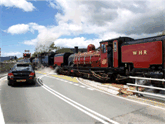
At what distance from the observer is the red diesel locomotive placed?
25.3 feet

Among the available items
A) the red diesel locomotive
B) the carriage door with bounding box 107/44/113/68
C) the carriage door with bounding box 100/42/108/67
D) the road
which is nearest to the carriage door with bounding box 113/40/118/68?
the red diesel locomotive

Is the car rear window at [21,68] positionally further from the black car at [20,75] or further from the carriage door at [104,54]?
the carriage door at [104,54]

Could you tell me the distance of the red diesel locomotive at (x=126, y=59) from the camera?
771 centimetres

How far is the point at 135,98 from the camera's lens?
6406mm

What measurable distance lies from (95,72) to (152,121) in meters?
8.12

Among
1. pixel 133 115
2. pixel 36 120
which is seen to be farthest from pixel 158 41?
pixel 36 120

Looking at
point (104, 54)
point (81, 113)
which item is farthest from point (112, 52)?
point (81, 113)

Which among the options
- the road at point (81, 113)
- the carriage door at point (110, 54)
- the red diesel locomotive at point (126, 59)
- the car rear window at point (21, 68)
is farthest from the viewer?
the carriage door at point (110, 54)

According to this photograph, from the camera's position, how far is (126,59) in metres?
9.33

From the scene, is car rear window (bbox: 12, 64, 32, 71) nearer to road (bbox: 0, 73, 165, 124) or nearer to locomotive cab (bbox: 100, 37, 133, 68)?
road (bbox: 0, 73, 165, 124)

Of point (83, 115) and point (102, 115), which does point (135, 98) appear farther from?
point (83, 115)

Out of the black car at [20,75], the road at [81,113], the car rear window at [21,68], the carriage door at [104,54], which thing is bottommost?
the road at [81,113]

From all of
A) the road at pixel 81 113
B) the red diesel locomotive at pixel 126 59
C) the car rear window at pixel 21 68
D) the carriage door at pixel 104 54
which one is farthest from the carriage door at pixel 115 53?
the car rear window at pixel 21 68

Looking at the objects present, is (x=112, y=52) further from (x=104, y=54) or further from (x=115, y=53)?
(x=104, y=54)
